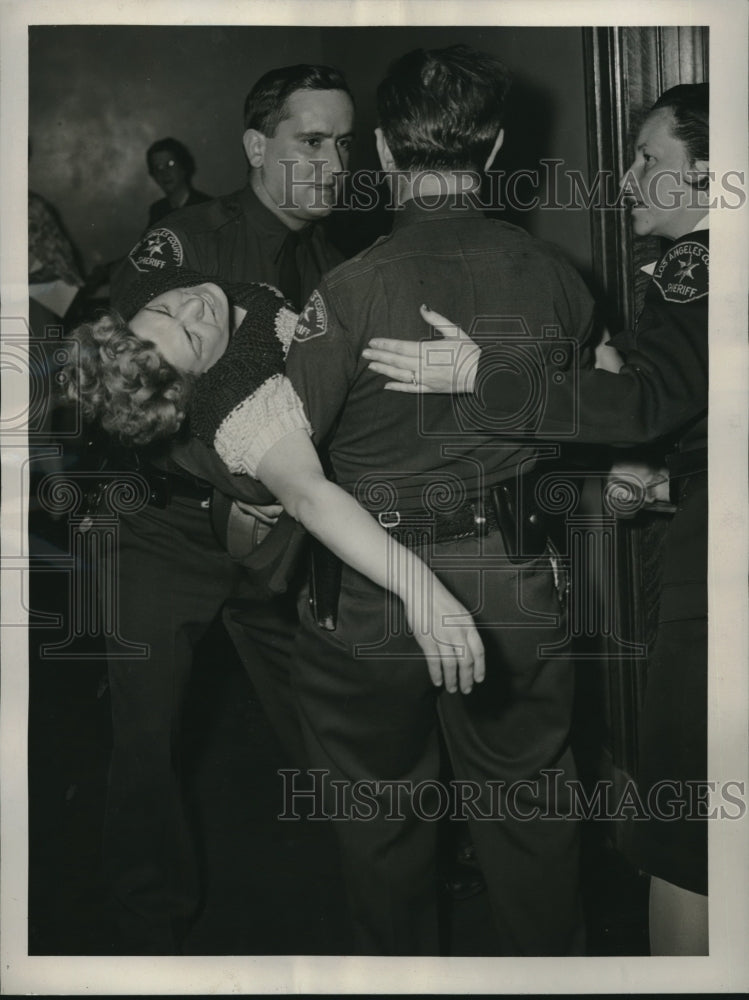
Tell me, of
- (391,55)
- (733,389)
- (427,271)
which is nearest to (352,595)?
(427,271)

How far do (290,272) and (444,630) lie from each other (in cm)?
68

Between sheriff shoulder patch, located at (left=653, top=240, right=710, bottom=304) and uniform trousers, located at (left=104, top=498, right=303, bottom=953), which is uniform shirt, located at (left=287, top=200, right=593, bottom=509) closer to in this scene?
sheriff shoulder patch, located at (left=653, top=240, right=710, bottom=304)

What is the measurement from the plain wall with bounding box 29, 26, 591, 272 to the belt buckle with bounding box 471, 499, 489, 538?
18.7 inches

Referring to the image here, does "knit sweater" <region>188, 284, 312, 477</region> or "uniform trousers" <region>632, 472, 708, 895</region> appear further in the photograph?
"uniform trousers" <region>632, 472, 708, 895</region>

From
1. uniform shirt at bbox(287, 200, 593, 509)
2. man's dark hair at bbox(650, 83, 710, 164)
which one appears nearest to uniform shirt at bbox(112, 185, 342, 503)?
uniform shirt at bbox(287, 200, 593, 509)

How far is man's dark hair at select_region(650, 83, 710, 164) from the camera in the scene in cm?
180

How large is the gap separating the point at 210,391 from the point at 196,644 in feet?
1.53

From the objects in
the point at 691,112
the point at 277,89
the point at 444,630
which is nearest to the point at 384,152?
the point at 277,89

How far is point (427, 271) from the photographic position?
163 cm

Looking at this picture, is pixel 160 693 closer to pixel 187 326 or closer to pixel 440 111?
pixel 187 326

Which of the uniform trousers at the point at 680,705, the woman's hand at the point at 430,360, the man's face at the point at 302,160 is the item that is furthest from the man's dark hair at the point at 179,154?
the uniform trousers at the point at 680,705

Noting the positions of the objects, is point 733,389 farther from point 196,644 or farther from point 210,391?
point 196,644

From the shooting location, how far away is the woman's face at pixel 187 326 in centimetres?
169

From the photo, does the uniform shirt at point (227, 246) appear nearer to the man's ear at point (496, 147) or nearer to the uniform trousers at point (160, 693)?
the man's ear at point (496, 147)
